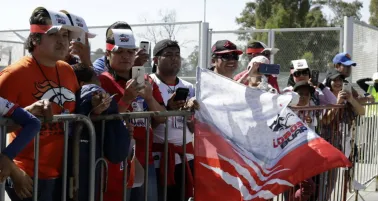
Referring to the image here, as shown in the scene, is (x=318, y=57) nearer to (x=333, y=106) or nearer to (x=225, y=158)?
(x=333, y=106)

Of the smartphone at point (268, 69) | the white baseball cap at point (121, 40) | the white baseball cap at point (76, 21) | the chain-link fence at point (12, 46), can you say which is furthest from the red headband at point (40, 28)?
the chain-link fence at point (12, 46)

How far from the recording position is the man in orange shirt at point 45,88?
384 centimetres

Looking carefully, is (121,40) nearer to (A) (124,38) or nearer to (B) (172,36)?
(A) (124,38)

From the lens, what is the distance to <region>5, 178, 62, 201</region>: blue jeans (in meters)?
3.87

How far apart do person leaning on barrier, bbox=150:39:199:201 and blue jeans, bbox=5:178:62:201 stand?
119cm

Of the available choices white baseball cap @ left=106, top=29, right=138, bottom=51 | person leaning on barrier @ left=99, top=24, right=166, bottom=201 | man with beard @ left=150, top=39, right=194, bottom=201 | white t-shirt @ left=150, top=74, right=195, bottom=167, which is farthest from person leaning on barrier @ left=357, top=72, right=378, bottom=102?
white baseball cap @ left=106, top=29, right=138, bottom=51

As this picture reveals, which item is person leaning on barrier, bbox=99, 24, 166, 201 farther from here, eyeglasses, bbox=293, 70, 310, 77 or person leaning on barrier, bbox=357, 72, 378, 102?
person leaning on barrier, bbox=357, 72, 378, 102

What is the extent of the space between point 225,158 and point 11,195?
168cm

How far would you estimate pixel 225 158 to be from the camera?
488cm

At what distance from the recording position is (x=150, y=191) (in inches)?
193

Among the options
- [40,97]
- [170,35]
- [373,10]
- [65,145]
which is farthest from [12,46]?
[373,10]

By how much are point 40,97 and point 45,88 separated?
82 mm

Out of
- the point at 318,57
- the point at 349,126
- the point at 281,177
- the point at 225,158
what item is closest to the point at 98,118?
the point at 225,158

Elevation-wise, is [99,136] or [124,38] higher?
[124,38]
